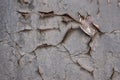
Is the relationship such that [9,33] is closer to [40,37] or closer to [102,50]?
[40,37]

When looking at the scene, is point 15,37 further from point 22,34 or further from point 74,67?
point 74,67

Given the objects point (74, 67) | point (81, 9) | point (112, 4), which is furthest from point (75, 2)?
point (74, 67)

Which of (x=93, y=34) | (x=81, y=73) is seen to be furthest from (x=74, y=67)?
(x=93, y=34)

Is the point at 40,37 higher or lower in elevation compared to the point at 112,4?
lower

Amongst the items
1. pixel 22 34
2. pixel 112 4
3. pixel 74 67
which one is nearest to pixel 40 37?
pixel 22 34

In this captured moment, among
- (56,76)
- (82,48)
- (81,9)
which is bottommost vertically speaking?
(56,76)

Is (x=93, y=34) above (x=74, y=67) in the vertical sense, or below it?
above
